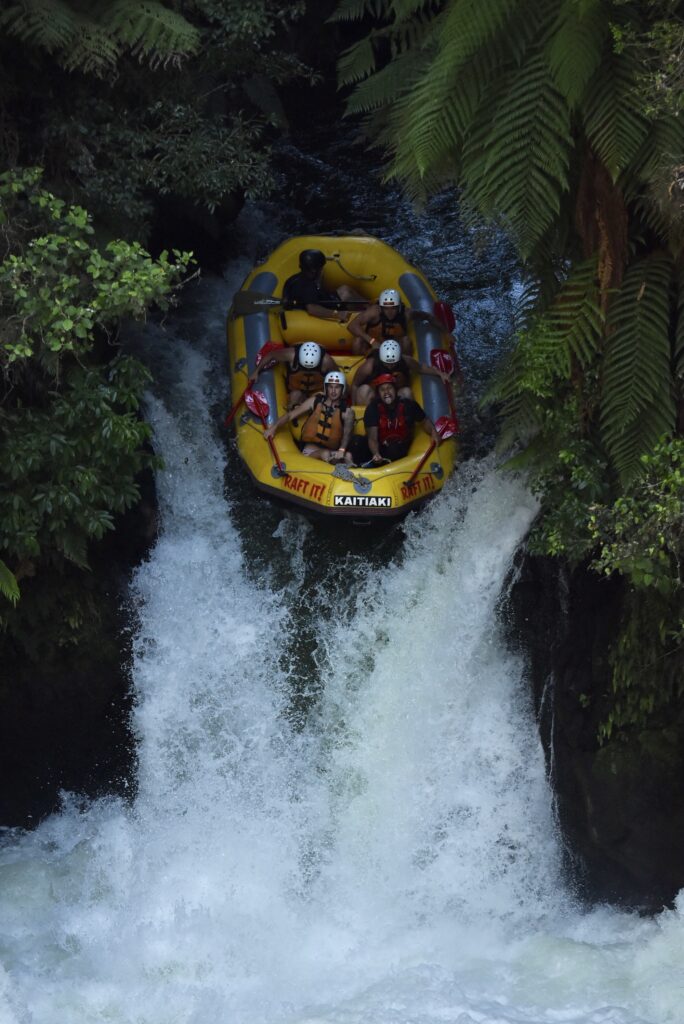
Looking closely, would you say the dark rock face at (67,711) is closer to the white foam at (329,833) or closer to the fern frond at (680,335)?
the white foam at (329,833)

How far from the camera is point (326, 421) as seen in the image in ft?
32.4

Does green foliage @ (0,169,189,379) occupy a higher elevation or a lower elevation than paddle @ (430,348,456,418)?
higher

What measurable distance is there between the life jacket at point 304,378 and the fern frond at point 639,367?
322cm

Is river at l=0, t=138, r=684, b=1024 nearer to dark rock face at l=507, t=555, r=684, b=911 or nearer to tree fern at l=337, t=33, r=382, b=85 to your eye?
dark rock face at l=507, t=555, r=684, b=911

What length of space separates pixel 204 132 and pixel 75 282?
2656 millimetres

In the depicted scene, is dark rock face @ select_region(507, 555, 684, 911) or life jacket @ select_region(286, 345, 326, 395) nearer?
dark rock face @ select_region(507, 555, 684, 911)

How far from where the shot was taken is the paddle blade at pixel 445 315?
34.7 feet

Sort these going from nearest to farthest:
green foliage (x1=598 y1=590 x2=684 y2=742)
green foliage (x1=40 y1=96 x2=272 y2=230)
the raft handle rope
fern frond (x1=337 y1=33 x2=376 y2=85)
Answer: green foliage (x1=598 y1=590 x2=684 y2=742)
fern frond (x1=337 y1=33 x2=376 y2=85)
green foliage (x1=40 y1=96 x2=272 y2=230)
the raft handle rope

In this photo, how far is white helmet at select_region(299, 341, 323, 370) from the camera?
10.1 meters

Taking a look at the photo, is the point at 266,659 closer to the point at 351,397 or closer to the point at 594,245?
the point at 351,397

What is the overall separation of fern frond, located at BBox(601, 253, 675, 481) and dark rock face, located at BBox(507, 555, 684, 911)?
3.47 ft

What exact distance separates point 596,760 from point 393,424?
2987 millimetres

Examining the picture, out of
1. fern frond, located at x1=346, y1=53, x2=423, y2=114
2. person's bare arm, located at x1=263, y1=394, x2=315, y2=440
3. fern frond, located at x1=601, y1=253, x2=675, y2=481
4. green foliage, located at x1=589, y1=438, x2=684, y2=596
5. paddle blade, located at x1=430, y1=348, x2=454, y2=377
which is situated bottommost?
person's bare arm, located at x1=263, y1=394, x2=315, y2=440

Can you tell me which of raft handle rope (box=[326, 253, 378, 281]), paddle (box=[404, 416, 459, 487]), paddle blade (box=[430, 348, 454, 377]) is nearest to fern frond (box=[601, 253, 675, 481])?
paddle (box=[404, 416, 459, 487])
